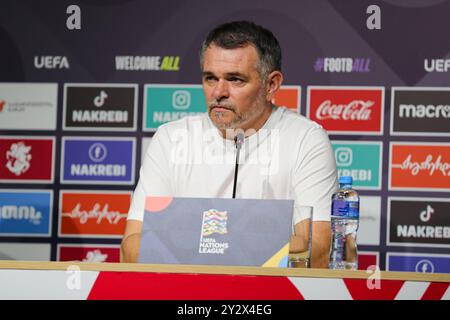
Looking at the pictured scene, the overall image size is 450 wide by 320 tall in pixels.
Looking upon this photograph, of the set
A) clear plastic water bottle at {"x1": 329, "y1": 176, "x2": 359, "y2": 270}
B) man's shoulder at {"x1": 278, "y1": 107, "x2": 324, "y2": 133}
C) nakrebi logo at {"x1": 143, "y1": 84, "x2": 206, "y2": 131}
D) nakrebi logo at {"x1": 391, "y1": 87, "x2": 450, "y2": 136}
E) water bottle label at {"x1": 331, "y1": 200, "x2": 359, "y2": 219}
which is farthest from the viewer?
nakrebi logo at {"x1": 143, "y1": 84, "x2": 206, "y2": 131}

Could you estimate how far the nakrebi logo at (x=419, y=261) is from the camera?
3.50m

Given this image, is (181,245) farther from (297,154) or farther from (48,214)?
(48,214)

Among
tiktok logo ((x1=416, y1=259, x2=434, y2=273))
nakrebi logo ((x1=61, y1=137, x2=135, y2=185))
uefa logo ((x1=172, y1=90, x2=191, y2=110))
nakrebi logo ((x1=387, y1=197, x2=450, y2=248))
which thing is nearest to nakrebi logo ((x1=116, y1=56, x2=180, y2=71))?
uefa logo ((x1=172, y1=90, x2=191, y2=110))

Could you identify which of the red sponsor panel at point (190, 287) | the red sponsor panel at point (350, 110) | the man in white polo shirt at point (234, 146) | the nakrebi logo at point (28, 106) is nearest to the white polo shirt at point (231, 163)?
the man in white polo shirt at point (234, 146)

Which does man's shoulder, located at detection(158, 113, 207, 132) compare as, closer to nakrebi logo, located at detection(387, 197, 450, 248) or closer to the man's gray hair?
the man's gray hair

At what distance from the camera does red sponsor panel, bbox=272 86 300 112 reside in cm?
358

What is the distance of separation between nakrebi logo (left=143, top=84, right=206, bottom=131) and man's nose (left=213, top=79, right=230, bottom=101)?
1.03 metres

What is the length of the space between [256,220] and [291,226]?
8 centimetres

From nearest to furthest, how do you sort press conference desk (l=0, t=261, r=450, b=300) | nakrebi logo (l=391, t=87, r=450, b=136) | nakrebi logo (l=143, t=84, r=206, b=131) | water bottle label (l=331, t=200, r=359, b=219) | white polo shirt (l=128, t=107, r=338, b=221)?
press conference desk (l=0, t=261, r=450, b=300)
water bottle label (l=331, t=200, r=359, b=219)
white polo shirt (l=128, t=107, r=338, b=221)
nakrebi logo (l=391, t=87, r=450, b=136)
nakrebi logo (l=143, t=84, r=206, b=131)

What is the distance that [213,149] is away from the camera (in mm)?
2654

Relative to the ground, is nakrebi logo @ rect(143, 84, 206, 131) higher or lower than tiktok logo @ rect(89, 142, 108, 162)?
higher

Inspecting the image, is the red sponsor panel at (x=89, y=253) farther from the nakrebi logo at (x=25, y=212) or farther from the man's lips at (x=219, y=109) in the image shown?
the man's lips at (x=219, y=109)
